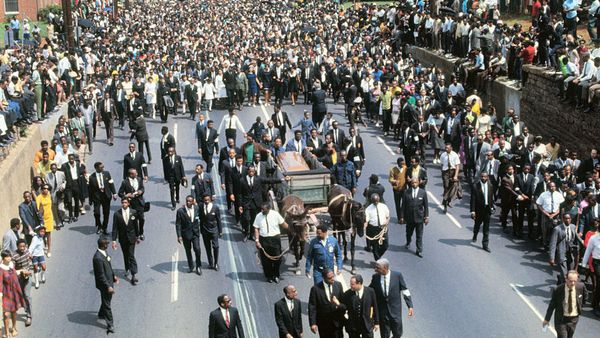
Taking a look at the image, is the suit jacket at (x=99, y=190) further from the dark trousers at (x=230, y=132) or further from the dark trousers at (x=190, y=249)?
the dark trousers at (x=230, y=132)

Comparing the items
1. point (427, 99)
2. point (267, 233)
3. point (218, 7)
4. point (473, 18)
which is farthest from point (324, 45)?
point (218, 7)

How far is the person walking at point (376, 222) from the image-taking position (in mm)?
17953

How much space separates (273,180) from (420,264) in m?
3.68

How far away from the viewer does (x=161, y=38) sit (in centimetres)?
5081

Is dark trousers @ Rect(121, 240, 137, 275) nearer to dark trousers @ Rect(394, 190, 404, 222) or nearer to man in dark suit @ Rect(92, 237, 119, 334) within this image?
man in dark suit @ Rect(92, 237, 119, 334)

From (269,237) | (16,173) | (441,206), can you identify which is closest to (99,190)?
(16,173)

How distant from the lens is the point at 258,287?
17.6 m

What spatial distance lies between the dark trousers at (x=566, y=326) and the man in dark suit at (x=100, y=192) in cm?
1071

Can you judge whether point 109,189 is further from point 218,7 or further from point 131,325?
point 218,7

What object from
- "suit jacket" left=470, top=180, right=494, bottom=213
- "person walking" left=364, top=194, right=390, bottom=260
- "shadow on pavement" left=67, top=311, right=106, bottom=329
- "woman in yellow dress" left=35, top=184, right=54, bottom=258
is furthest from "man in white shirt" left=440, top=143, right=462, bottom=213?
"shadow on pavement" left=67, top=311, right=106, bottom=329

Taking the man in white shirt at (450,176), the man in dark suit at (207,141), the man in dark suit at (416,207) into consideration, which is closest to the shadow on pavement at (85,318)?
the man in dark suit at (416,207)

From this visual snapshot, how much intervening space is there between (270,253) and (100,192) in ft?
17.2

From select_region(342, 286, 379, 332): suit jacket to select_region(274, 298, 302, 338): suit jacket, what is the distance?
0.71 metres

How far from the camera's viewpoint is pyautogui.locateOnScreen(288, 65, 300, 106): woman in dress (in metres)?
34.5
